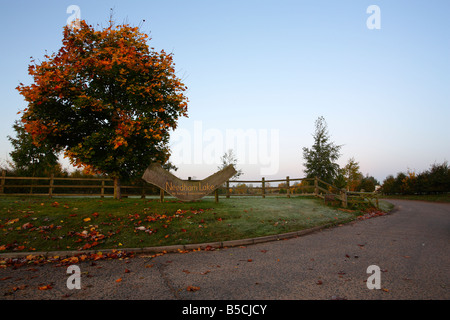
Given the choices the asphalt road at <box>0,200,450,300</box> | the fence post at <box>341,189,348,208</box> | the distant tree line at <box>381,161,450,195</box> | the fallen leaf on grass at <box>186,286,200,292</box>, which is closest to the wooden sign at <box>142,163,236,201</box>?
the asphalt road at <box>0,200,450,300</box>

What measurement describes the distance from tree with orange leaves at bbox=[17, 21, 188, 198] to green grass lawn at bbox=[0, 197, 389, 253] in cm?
250

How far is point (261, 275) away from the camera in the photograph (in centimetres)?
447

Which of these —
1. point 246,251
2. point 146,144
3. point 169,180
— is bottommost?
point 246,251

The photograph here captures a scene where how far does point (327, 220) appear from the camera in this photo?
1071 cm

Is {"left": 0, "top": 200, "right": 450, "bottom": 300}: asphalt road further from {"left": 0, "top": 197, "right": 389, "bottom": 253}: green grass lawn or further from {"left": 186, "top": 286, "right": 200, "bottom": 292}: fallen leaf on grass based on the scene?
{"left": 0, "top": 197, "right": 389, "bottom": 253}: green grass lawn

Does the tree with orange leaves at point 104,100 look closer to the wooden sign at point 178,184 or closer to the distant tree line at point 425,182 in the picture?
the wooden sign at point 178,184

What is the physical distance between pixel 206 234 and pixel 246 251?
1.69 m

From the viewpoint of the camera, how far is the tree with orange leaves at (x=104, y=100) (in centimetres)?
1002

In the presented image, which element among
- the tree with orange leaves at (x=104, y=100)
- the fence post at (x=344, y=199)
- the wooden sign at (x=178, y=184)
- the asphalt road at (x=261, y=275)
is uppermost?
the tree with orange leaves at (x=104, y=100)

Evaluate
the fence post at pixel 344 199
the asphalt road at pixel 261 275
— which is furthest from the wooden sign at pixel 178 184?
the fence post at pixel 344 199

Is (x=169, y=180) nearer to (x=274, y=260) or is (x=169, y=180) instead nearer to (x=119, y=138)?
(x=119, y=138)

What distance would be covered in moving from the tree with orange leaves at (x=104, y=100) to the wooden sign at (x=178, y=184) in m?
1.06
